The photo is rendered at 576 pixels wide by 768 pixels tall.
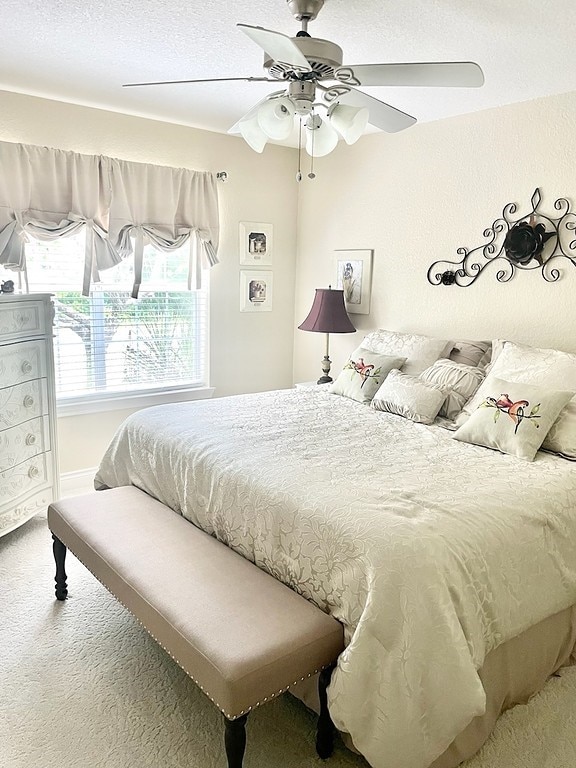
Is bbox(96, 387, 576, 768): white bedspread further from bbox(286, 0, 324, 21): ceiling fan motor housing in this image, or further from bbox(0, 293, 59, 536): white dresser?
bbox(286, 0, 324, 21): ceiling fan motor housing

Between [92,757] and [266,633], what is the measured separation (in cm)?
72

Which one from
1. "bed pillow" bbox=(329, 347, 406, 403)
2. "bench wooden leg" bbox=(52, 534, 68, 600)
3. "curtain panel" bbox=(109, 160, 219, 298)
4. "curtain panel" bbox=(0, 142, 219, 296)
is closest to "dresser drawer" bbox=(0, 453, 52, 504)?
"bench wooden leg" bbox=(52, 534, 68, 600)

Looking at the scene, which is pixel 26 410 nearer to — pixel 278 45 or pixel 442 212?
pixel 278 45

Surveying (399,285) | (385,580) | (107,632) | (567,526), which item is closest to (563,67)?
(399,285)

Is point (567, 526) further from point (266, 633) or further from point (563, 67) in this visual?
point (563, 67)

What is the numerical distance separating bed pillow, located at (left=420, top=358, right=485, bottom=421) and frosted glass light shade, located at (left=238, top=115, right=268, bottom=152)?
1.55m

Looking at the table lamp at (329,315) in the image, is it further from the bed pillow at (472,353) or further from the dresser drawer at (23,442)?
the dresser drawer at (23,442)

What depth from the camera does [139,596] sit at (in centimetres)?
192

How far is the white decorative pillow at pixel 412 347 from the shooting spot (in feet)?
11.2

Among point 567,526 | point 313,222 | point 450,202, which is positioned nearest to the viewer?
point 567,526

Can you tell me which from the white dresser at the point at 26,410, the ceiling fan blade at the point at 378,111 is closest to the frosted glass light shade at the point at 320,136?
the ceiling fan blade at the point at 378,111

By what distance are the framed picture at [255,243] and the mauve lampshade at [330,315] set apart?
0.69m

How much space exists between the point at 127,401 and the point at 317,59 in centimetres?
272

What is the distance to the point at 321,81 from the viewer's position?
213 centimetres
